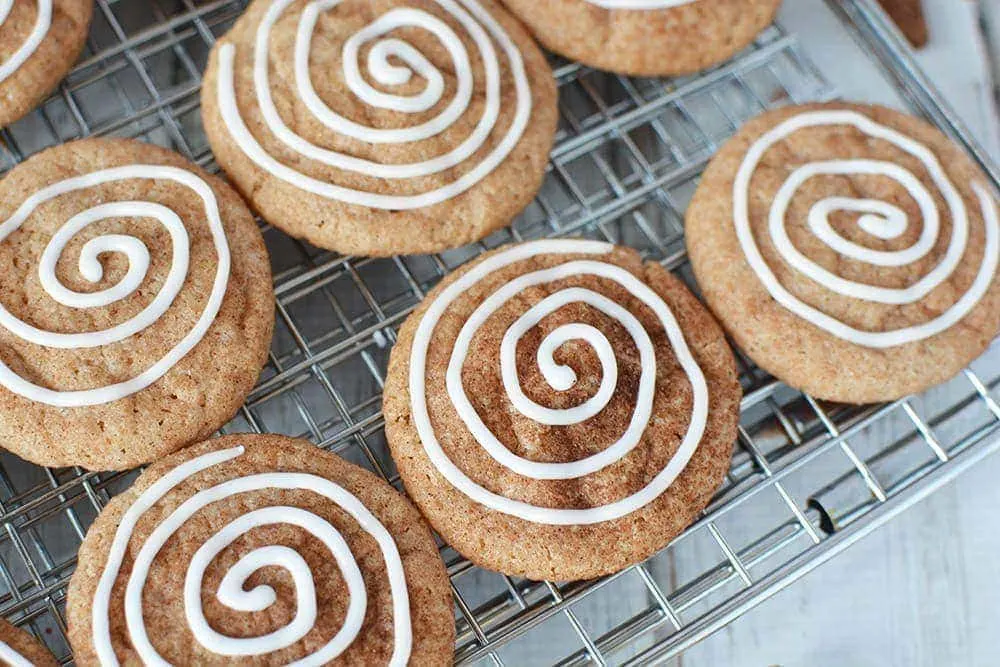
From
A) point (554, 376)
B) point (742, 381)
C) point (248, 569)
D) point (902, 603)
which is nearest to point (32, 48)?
point (248, 569)

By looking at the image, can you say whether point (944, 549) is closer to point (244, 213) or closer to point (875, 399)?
point (875, 399)

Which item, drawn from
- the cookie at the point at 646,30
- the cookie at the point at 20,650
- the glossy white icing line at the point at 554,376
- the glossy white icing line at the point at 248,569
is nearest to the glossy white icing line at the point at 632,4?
the cookie at the point at 646,30

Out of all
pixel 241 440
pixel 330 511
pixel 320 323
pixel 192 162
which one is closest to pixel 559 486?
pixel 330 511

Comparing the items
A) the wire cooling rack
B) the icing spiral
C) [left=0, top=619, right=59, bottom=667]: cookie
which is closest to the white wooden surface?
the wire cooling rack

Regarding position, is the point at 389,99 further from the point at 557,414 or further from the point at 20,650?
the point at 20,650

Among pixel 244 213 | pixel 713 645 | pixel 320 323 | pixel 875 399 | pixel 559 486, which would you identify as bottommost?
pixel 713 645

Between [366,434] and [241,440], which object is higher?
Answer: [241,440]
